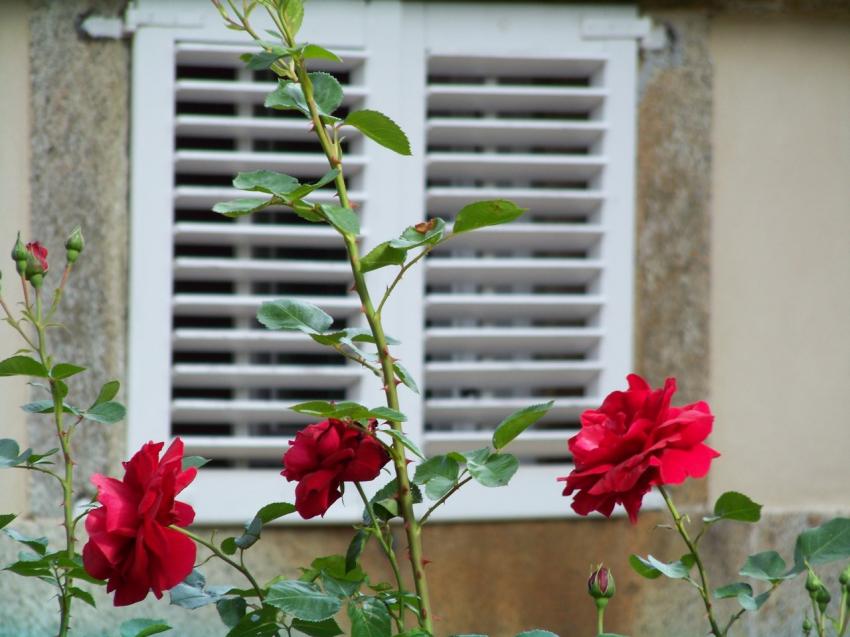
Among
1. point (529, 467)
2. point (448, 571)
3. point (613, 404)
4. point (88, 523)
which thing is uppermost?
point (613, 404)

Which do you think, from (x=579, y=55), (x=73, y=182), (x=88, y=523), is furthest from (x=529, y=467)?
(x=88, y=523)

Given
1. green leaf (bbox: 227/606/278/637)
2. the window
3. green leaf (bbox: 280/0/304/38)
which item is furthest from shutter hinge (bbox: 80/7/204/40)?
green leaf (bbox: 227/606/278/637)

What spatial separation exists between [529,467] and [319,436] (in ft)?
6.96

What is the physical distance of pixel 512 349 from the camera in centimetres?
334

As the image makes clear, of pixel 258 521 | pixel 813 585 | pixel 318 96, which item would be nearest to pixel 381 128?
pixel 318 96

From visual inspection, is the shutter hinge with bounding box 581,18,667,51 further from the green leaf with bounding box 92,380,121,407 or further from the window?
the green leaf with bounding box 92,380,121,407

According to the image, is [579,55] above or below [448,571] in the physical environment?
above

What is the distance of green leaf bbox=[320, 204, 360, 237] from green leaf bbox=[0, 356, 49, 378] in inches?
15.3

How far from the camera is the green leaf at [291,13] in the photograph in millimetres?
1242

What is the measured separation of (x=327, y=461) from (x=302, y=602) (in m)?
0.14

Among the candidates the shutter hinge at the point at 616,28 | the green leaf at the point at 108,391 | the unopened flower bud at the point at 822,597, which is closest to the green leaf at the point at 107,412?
the green leaf at the point at 108,391

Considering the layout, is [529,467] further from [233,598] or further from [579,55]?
[233,598]

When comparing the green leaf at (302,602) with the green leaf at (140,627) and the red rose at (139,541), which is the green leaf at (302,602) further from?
the green leaf at (140,627)

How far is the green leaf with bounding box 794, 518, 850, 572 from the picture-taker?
1.22 meters
